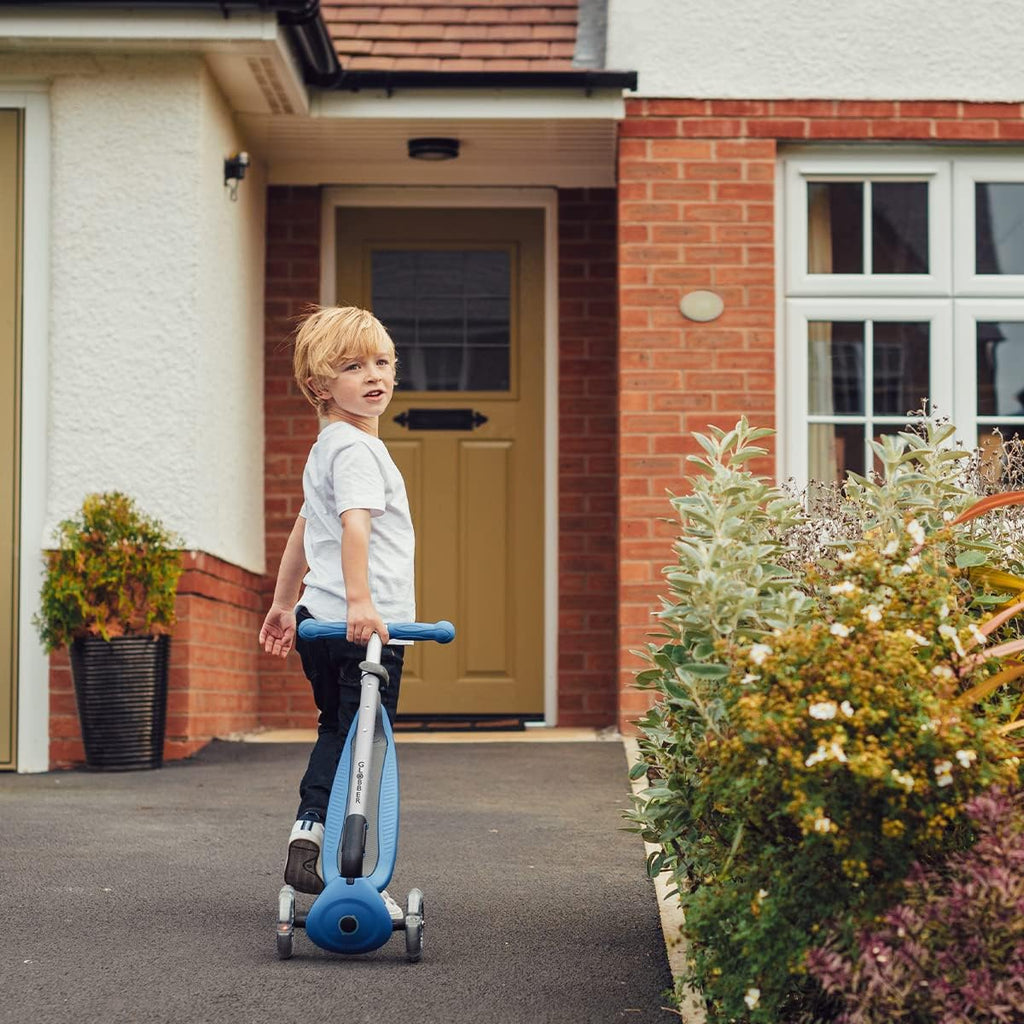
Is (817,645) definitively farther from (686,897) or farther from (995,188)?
(995,188)

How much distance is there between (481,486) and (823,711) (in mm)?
5987

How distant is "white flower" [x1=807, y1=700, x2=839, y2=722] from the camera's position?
2.74m

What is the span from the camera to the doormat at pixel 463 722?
27.4 ft

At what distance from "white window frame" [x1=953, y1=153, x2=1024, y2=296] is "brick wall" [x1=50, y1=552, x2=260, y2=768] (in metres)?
3.76

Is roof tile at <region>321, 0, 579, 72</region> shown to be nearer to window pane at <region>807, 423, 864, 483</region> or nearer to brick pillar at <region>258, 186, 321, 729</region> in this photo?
brick pillar at <region>258, 186, 321, 729</region>

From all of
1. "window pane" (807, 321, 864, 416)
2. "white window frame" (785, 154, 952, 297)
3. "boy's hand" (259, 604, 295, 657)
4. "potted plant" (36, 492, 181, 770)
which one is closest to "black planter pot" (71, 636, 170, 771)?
"potted plant" (36, 492, 181, 770)

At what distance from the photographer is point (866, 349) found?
309 inches

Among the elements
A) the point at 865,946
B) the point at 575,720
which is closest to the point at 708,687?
the point at 865,946

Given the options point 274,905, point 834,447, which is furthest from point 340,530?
point 834,447

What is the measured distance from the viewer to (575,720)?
8.53 metres

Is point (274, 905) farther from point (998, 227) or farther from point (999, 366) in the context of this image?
point (998, 227)

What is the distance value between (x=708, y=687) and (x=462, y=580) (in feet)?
17.5

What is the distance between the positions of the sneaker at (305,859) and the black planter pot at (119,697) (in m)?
3.06

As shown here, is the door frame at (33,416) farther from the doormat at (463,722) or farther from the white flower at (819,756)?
the white flower at (819,756)
